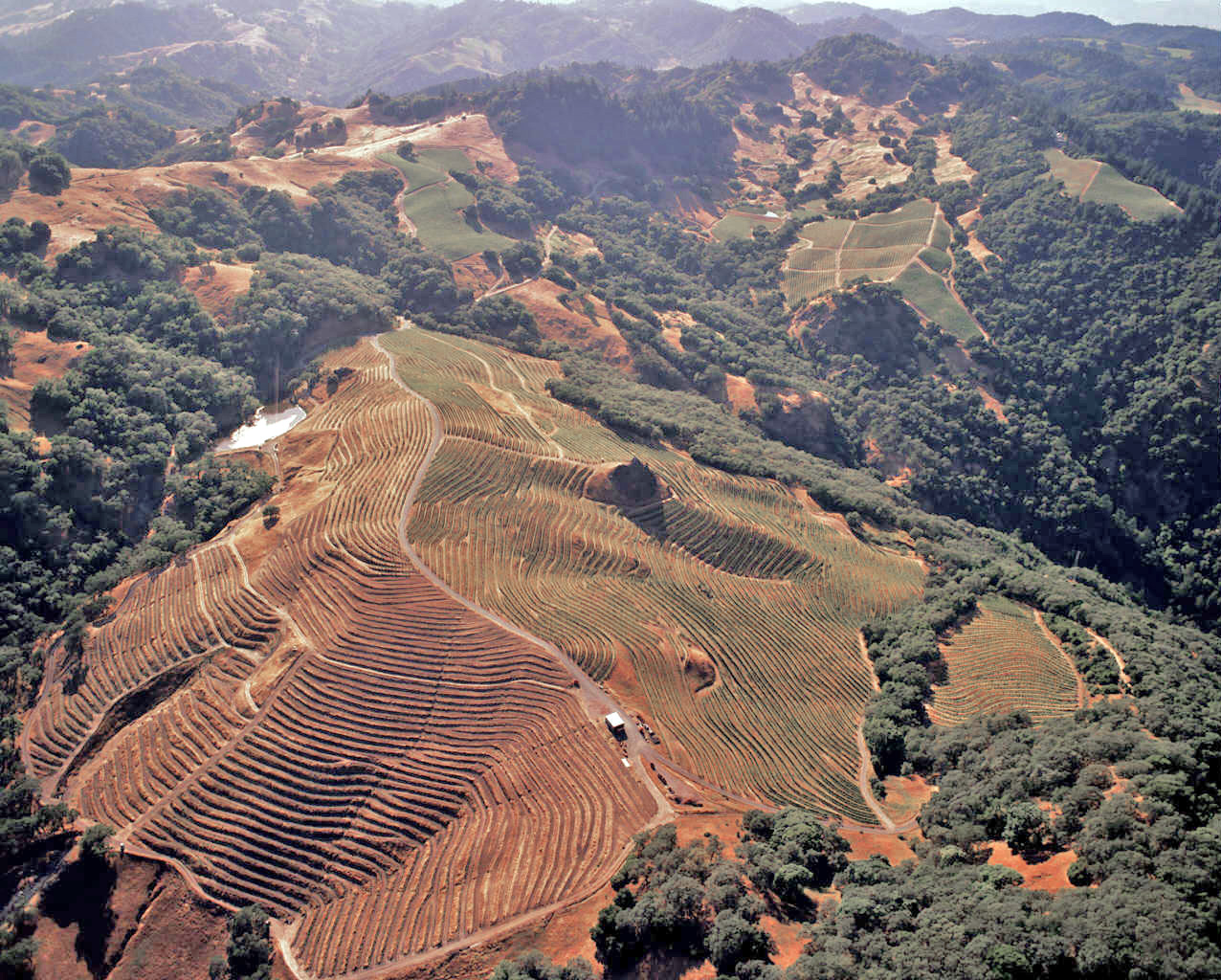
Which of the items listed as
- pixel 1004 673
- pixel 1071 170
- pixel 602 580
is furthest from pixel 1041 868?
pixel 1071 170

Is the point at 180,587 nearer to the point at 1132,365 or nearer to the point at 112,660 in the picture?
the point at 112,660

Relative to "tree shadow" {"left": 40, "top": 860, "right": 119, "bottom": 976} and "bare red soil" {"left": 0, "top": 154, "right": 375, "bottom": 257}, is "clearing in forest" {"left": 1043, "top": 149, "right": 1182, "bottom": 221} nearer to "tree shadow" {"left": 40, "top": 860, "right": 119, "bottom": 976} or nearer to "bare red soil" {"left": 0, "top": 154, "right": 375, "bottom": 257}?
"bare red soil" {"left": 0, "top": 154, "right": 375, "bottom": 257}

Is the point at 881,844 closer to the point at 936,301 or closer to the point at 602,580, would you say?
the point at 602,580

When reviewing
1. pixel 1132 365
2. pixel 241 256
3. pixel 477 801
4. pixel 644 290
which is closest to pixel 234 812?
pixel 477 801

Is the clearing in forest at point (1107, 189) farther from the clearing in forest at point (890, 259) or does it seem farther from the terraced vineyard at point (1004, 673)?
the terraced vineyard at point (1004, 673)

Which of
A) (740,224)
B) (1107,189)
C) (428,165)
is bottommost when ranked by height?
(740,224)

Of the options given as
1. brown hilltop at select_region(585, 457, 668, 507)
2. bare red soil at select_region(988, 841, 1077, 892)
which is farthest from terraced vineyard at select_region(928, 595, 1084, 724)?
brown hilltop at select_region(585, 457, 668, 507)

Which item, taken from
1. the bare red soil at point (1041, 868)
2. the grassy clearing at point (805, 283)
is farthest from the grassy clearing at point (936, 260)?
the bare red soil at point (1041, 868)
